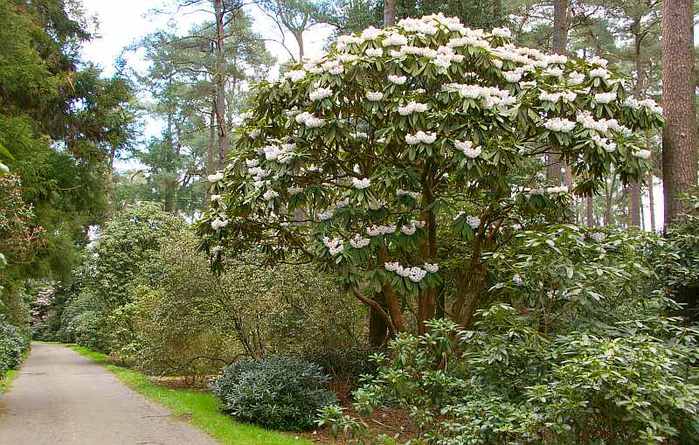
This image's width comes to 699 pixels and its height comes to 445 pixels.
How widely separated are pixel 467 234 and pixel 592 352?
10.9 feet

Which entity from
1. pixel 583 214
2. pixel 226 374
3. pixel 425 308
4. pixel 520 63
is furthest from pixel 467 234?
pixel 583 214

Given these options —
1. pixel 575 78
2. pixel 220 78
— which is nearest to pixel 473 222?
pixel 575 78

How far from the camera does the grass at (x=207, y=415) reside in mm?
7684

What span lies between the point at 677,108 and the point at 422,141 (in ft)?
11.2

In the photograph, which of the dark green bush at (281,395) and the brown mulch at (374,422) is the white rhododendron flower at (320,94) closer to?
the brown mulch at (374,422)

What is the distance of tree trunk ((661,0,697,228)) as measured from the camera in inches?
279

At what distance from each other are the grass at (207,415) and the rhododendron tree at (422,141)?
228 cm

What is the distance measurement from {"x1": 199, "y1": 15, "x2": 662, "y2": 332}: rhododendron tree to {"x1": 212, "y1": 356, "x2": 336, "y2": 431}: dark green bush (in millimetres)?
1980

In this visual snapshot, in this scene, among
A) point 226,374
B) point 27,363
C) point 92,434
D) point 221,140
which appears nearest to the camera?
point 92,434

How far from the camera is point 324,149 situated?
25.6 ft

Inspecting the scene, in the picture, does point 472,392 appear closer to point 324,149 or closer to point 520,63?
point 324,149

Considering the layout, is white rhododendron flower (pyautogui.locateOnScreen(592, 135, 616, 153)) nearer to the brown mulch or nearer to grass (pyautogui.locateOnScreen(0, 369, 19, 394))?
the brown mulch

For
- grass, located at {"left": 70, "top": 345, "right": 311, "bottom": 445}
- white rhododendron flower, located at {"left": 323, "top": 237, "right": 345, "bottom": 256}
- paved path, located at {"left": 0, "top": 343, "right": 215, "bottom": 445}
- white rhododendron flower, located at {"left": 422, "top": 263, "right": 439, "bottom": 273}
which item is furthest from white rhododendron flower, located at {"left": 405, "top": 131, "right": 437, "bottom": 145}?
paved path, located at {"left": 0, "top": 343, "right": 215, "bottom": 445}

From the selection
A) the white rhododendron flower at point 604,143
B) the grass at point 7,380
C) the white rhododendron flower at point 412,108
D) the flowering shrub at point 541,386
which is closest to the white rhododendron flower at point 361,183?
the white rhododendron flower at point 412,108
